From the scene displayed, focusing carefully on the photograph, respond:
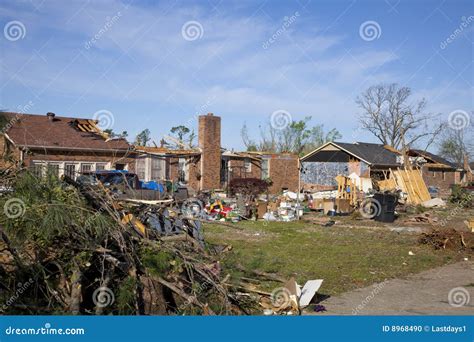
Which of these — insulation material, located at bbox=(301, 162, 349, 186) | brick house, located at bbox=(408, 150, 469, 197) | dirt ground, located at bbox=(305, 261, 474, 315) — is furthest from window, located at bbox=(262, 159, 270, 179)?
dirt ground, located at bbox=(305, 261, 474, 315)

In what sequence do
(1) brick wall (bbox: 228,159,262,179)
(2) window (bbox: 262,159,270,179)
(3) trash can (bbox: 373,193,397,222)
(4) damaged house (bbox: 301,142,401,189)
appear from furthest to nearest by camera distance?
(2) window (bbox: 262,159,270,179), (4) damaged house (bbox: 301,142,401,189), (1) brick wall (bbox: 228,159,262,179), (3) trash can (bbox: 373,193,397,222)

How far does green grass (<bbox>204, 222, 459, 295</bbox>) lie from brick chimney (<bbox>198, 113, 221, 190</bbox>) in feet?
46.0

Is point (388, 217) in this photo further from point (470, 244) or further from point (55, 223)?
point (55, 223)

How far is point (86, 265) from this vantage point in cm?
597

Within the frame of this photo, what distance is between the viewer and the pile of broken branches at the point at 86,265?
18.9 ft

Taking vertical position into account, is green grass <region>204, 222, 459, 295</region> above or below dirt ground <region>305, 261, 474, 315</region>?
above

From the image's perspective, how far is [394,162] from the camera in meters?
38.1

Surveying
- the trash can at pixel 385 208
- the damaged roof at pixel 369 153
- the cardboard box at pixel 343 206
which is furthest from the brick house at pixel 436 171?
the trash can at pixel 385 208

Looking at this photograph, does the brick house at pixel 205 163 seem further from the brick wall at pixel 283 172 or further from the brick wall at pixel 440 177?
the brick wall at pixel 440 177

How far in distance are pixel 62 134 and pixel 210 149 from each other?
908 cm

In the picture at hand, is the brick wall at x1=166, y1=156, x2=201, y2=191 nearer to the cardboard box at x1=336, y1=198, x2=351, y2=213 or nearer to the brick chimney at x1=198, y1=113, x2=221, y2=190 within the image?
the brick chimney at x1=198, y1=113, x2=221, y2=190

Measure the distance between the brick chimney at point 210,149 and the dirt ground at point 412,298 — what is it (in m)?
22.5

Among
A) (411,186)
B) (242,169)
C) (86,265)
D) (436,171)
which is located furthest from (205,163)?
(86,265)

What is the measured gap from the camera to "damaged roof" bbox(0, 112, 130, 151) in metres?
26.4
